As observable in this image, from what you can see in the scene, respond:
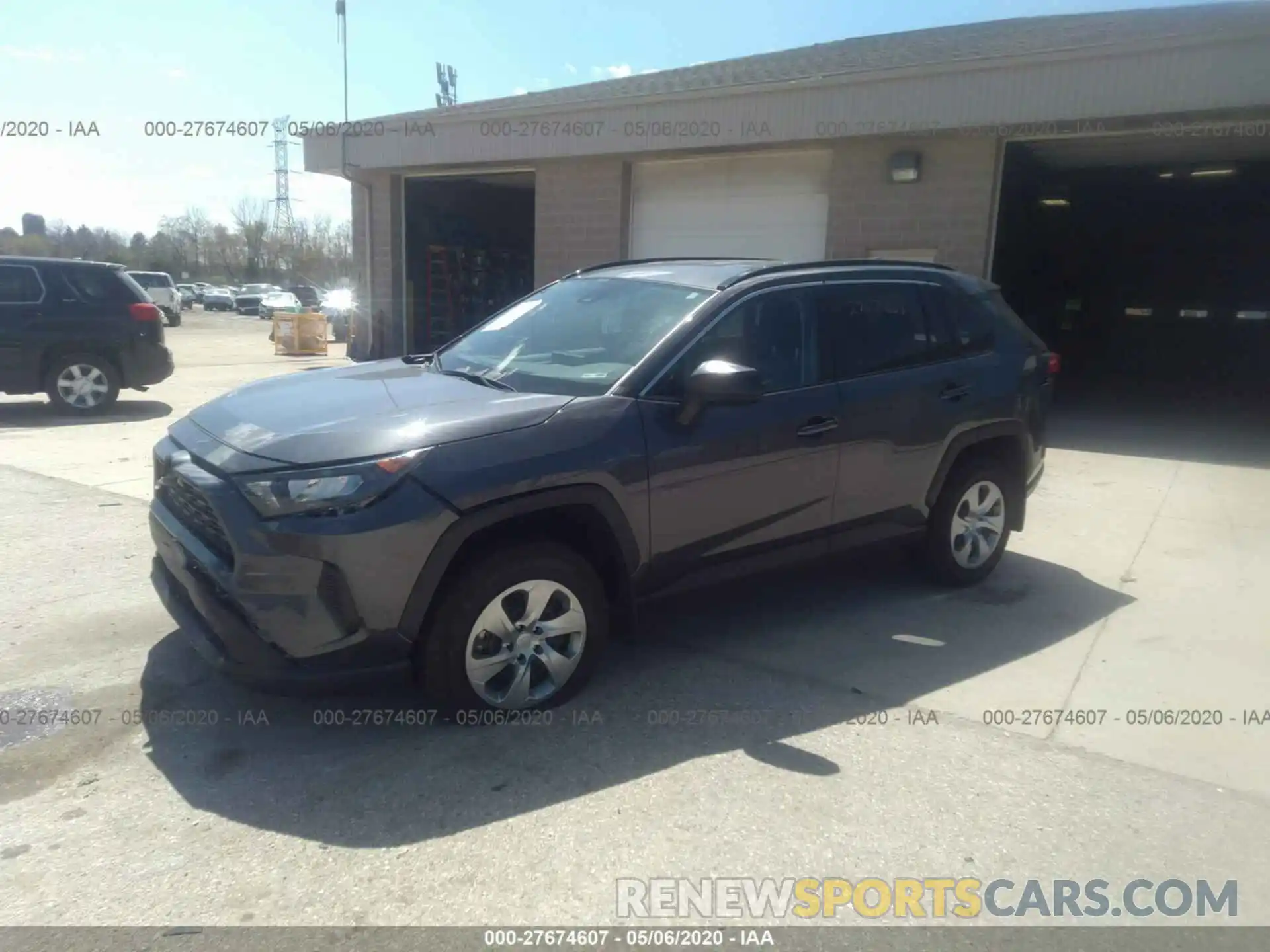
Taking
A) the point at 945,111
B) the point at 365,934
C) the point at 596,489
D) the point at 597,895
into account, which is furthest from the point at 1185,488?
the point at 365,934

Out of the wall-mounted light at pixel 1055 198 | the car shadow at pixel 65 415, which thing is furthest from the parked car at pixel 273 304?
the wall-mounted light at pixel 1055 198

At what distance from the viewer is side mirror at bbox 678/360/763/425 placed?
3676mm

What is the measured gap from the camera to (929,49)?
12.2 meters

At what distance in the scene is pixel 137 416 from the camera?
420 inches

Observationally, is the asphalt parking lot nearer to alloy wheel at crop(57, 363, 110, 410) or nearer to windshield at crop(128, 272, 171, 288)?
alloy wheel at crop(57, 363, 110, 410)

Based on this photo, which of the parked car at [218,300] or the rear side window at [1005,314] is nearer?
the rear side window at [1005,314]

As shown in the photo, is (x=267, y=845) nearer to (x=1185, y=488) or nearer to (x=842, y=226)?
(x=1185, y=488)

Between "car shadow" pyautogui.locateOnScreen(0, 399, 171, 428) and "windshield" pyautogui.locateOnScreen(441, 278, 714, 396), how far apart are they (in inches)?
292

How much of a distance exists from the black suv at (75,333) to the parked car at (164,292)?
20084mm

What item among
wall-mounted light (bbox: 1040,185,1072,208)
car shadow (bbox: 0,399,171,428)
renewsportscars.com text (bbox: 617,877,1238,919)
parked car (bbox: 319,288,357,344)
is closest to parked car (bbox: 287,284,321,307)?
parked car (bbox: 319,288,357,344)

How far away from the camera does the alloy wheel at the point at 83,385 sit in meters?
10.4

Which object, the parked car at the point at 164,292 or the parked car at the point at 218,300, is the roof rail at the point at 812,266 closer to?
the parked car at the point at 164,292

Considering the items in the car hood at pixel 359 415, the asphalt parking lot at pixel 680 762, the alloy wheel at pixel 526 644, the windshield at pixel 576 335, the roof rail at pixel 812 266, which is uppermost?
the roof rail at pixel 812 266

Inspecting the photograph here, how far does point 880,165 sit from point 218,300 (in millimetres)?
46275
